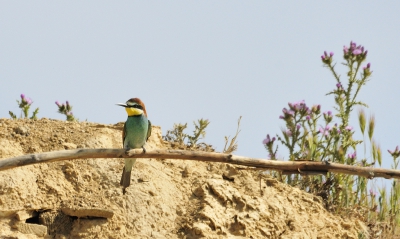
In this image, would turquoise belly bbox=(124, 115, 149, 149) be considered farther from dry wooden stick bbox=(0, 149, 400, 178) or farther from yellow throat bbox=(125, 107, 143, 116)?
dry wooden stick bbox=(0, 149, 400, 178)

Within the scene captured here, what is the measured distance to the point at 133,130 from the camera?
5.49 m

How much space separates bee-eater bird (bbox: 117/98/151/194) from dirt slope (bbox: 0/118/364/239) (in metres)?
0.15

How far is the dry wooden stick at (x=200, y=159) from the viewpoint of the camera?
430cm

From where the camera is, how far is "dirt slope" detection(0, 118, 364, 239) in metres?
5.04

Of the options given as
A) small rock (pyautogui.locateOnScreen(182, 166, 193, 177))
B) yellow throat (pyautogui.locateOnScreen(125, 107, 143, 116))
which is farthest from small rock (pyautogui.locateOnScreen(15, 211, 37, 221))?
small rock (pyautogui.locateOnScreen(182, 166, 193, 177))

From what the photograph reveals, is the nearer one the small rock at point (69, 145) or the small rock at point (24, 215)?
the small rock at point (24, 215)

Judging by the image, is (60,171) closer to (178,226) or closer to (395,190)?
(178,226)

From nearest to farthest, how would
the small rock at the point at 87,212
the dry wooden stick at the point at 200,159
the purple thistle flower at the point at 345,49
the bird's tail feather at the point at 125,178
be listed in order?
the dry wooden stick at the point at 200,159 < the small rock at the point at 87,212 < the bird's tail feather at the point at 125,178 < the purple thistle flower at the point at 345,49

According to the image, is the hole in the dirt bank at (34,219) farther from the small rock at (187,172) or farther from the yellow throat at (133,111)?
the small rock at (187,172)

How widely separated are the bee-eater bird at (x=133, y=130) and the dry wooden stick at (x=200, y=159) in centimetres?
58

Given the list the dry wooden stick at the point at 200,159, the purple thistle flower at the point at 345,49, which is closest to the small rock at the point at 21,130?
the dry wooden stick at the point at 200,159

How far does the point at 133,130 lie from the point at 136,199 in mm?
558

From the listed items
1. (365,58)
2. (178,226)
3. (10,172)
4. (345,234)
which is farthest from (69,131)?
(365,58)

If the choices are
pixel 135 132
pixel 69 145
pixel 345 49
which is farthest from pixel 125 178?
Answer: pixel 345 49
